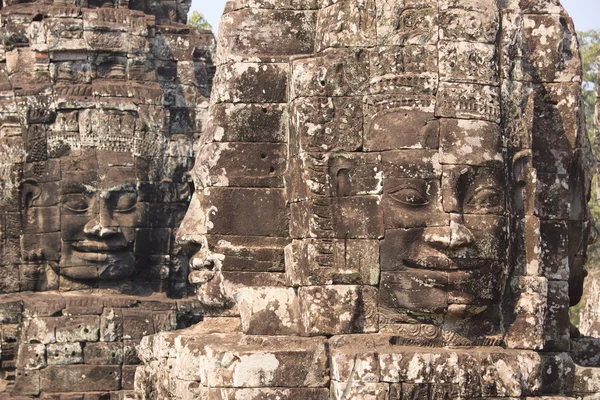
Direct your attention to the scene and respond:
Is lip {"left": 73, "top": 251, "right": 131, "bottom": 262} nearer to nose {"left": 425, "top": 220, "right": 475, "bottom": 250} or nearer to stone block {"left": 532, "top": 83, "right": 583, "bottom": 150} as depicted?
stone block {"left": 532, "top": 83, "right": 583, "bottom": 150}

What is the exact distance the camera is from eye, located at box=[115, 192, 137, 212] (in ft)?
75.4

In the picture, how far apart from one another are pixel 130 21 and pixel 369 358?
497 inches

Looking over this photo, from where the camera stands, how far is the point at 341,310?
12078 millimetres

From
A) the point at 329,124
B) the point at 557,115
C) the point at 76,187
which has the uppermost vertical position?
the point at 557,115

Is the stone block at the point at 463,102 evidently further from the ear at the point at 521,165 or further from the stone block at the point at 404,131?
the ear at the point at 521,165

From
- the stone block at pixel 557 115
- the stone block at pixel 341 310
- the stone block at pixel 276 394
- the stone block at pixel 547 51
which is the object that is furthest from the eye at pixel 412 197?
the stone block at pixel 547 51

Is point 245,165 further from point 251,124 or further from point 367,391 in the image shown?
point 367,391

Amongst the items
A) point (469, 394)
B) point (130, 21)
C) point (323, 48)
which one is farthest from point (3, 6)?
point (469, 394)

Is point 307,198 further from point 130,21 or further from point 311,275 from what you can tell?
point 130,21

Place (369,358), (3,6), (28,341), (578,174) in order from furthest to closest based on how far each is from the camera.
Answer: (3,6) → (28,341) → (578,174) → (369,358)

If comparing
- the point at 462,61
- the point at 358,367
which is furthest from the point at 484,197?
the point at 358,367

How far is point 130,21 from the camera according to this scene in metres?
23.5

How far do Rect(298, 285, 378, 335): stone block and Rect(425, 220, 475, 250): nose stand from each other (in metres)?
0.62

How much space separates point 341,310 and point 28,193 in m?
12.1
